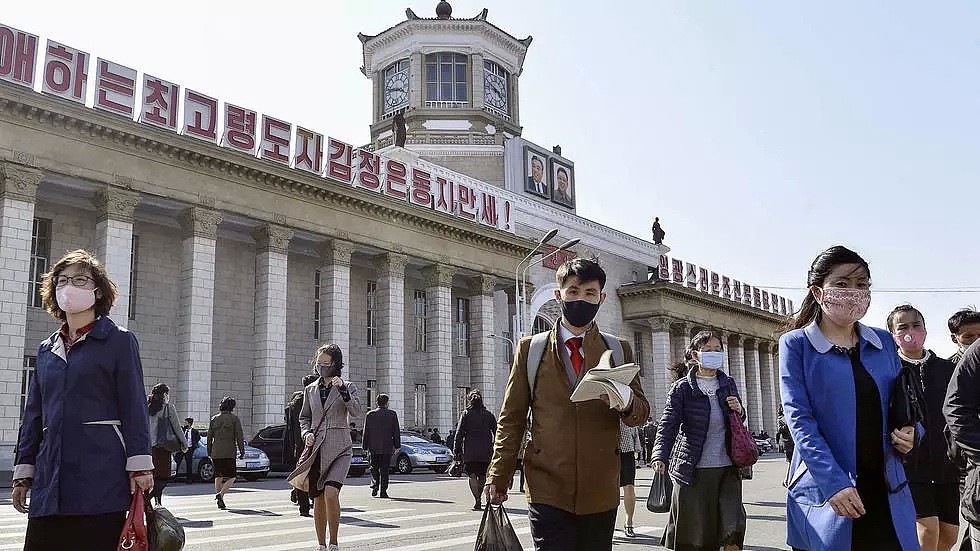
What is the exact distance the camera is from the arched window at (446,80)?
56.1m

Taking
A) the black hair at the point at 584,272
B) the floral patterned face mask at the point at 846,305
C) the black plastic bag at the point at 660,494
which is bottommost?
the black plastic bag at the point at 660,494

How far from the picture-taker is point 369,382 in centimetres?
3819

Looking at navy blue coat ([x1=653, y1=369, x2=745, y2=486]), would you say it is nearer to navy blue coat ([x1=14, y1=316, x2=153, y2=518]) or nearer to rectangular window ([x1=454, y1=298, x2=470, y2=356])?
navy blue coat ([x1=14, y1=316, x2=153, y2=518])

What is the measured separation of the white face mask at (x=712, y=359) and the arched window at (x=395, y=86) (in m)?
50.9

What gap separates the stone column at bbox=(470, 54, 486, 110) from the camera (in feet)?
183

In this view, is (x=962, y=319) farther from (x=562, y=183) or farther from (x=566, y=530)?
(x=562, y=183)

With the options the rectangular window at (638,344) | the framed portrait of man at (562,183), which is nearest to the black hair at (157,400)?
the framed portrait of man at (562,183)

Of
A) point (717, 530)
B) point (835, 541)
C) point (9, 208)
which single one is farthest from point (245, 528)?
point (9, 208)

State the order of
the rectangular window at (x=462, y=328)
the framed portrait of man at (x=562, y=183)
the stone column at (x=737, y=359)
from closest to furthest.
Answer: the rectangular window at (x=462, y=328)
the framed portrait of man at (x=562, y=183)
the stone column at (x=737, y=359)

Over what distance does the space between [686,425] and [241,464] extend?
19619 mm

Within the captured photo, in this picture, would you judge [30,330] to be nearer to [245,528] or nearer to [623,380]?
[245,528]

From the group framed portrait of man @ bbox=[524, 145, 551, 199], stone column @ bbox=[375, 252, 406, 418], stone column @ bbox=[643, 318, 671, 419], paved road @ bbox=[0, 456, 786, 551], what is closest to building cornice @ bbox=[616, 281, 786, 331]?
stone column @ bbox=[643, 318, 671, 419]

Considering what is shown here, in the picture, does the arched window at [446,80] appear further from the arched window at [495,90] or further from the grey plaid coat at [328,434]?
the grey plaid coat at [328,434]

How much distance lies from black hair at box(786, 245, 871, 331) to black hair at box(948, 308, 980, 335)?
297cm
